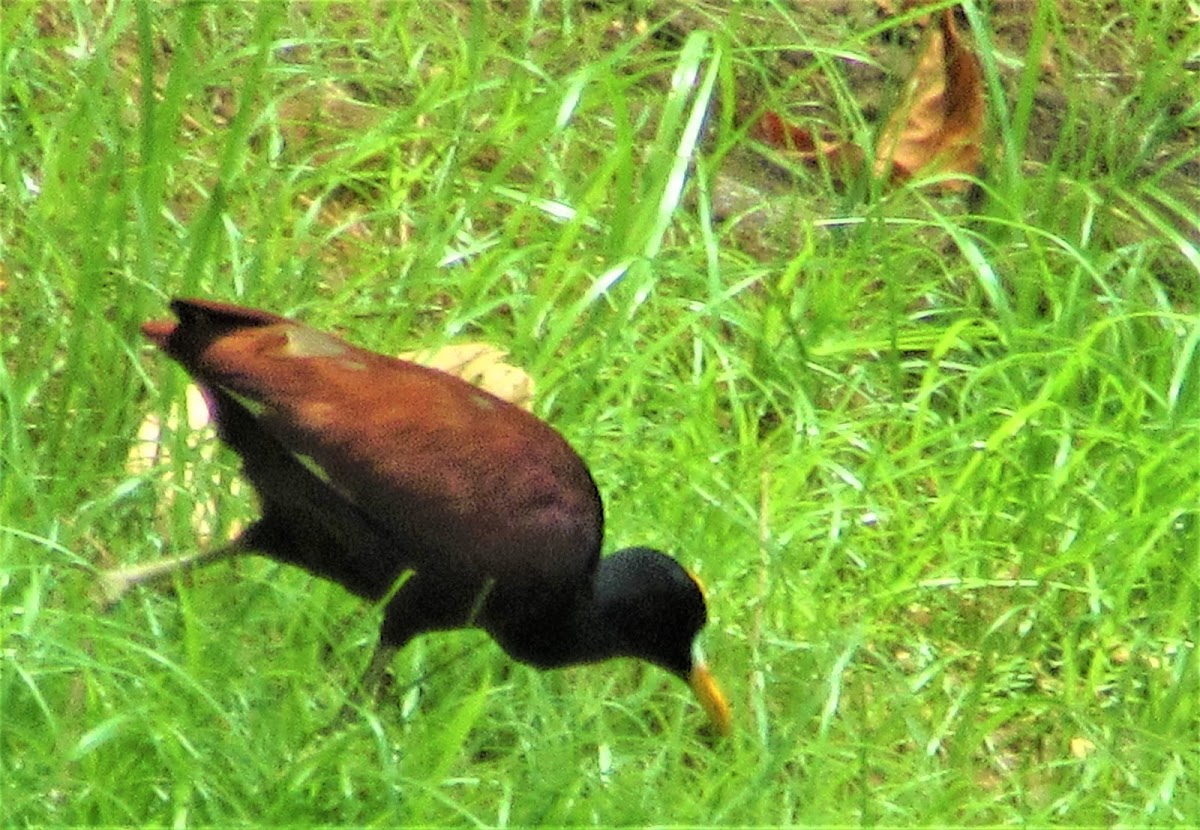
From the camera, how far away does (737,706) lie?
3148mm

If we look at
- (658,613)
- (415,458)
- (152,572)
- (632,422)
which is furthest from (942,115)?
(152,572)

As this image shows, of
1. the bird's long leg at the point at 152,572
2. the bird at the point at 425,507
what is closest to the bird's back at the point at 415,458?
the bird at the point at 425,507

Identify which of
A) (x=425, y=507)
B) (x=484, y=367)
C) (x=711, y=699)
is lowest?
(x=711, y=699)

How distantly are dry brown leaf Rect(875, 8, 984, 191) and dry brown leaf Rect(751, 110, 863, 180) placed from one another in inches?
2.3

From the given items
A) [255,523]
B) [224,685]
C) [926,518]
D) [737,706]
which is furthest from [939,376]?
[224,685]

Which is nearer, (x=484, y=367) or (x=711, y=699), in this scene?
(x=711, y=699)

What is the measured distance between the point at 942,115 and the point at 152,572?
2.10 meters

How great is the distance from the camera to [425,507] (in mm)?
2938

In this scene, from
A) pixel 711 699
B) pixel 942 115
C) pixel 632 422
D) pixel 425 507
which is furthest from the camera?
pixel 942 115

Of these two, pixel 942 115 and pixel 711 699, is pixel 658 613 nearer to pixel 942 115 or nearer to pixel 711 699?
pixel 711 699

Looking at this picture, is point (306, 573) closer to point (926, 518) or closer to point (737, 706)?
point (737, 706)

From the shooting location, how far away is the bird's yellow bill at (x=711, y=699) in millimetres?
3072

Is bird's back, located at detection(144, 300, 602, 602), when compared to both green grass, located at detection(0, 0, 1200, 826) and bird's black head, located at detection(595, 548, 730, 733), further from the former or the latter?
green grass, located at detection(0, 0, 1200, 826)

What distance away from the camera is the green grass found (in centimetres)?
285
